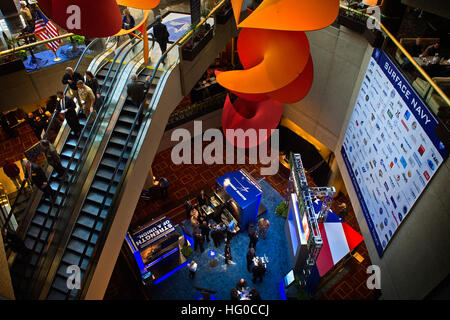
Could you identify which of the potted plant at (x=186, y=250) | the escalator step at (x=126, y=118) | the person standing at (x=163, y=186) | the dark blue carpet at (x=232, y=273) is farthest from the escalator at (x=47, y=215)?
the potted plant at (x=186, y=250)

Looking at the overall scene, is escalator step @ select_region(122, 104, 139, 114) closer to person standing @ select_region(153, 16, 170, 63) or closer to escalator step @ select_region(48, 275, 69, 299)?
person standing @ select_region(153, 16, 170, 63)

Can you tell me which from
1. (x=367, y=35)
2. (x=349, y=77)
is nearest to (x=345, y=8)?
(x=367, y=35)

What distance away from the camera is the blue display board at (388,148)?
6.33m

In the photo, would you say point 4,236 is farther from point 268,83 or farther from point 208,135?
point 208,135

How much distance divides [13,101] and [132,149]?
5374mm

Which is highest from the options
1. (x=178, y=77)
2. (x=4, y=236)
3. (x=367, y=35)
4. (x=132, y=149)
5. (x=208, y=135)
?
(x=367, y=35)

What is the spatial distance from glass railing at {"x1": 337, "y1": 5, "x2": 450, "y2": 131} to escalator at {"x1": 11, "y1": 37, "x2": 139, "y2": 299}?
690cm

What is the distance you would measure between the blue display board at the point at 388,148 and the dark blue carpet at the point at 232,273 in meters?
3.80

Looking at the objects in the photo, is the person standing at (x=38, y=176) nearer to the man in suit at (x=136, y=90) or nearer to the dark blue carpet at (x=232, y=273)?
the man in suit at (x=136, y=90)

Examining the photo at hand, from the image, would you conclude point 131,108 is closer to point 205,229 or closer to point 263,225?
point 205,229

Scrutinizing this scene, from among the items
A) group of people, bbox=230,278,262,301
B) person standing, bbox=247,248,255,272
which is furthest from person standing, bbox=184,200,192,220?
group of people, bbox=230,278,262,301

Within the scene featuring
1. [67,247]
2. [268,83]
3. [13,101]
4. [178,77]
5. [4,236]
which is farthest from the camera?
[13,101]

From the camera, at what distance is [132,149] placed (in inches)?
304

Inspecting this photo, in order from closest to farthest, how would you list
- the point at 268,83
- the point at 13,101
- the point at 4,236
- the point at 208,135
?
the point at 268,83 → the point at 4,236 → the point at 13,101 → the point at 208,135
